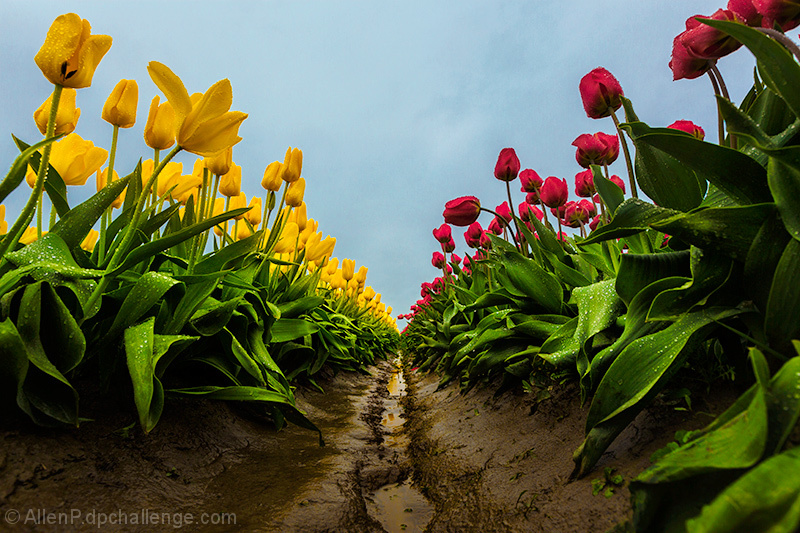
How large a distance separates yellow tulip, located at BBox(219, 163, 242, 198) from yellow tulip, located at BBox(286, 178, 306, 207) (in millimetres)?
278

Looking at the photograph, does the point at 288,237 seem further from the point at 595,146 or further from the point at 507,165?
the point at 595,146

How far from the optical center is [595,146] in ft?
6.68

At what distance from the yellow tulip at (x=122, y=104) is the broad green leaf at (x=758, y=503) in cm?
182

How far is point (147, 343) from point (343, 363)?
259cm

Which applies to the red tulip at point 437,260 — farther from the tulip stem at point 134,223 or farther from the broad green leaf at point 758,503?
the broad green leaf at point 758,503

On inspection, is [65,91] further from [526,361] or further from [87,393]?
[526,361]

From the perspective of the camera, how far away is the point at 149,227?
5.28 ft

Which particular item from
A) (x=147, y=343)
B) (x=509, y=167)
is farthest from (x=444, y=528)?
(x=509, y=167)

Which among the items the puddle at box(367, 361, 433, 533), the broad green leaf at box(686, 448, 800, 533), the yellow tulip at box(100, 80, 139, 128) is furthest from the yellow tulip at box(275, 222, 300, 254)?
the broad green leaf at box(686, 448, 800, 533)

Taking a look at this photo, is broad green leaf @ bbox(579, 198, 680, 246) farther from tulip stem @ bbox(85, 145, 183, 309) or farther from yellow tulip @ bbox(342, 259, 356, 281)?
yellow tulip @ bbox(342, 259, 356, 281)

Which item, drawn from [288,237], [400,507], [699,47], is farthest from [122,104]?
[699,47]

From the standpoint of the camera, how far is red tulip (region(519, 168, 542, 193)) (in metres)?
2.88

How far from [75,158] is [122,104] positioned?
1.04 feet

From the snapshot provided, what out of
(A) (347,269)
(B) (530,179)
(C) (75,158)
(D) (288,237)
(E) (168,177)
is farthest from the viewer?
(A) (347,269)
